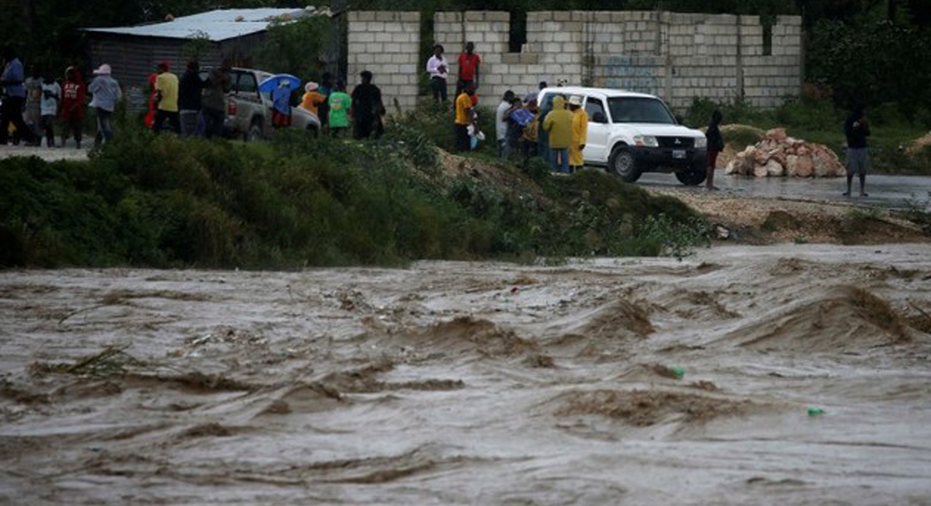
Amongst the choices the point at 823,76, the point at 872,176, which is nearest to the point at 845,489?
the point at 872,176

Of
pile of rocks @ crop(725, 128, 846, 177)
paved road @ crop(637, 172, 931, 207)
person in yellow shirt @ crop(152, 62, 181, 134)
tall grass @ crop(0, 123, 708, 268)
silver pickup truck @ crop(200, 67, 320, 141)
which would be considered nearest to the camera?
tall grass @ crop(0, 123, 708, 268)

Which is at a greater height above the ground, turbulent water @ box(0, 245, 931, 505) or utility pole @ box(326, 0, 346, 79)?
utility pole @ box(326, 0, 346, 79)

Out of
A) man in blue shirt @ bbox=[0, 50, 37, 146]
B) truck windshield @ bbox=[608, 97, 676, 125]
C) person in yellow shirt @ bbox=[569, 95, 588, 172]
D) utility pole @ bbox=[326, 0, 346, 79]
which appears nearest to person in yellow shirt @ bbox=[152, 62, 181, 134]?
man in blue shirt @ bbox=[0, 50, 37, 146]

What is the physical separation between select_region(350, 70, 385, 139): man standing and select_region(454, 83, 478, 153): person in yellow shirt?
270cm

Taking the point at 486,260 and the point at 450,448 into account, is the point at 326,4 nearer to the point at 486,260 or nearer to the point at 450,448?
the point at 486,260

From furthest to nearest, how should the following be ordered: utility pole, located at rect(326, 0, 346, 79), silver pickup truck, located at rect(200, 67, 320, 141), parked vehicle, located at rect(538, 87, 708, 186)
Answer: utility pole, located at rect(326, 0, 346, 79) < parked vehicle, located at rect(538, 87, 708, 186) < silver pickup truck, located at rect(200, 67, 320, 141)

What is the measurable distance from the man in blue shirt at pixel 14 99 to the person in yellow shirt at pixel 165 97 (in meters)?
3.17

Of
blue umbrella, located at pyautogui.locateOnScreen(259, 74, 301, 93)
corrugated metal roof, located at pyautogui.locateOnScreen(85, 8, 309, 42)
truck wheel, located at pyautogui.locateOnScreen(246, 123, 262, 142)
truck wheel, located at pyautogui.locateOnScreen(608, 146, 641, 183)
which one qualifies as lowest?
truck wheel, located at pyautogui.locateOnScreen(608, 146, 641, 183)

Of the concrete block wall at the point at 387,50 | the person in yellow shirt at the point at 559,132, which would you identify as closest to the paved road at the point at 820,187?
Result: the person in yellow shirt at the point at 559,132

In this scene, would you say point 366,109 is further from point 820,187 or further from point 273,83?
point 820,187

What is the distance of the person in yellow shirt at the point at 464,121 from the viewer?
31192mm

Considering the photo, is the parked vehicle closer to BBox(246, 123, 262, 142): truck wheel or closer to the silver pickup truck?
the silver pickup truck

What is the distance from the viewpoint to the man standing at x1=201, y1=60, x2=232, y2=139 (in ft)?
84.6

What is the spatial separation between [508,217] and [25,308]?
8.95 m
